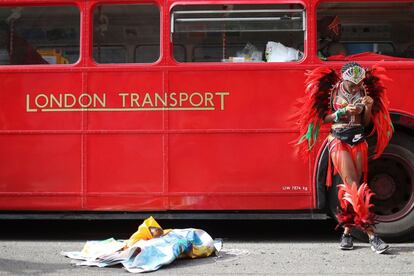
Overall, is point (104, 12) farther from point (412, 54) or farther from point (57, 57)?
point (412, 54)

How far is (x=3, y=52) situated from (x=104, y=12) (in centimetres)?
120

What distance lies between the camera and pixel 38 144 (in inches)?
249

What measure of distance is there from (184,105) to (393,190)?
2.42 m

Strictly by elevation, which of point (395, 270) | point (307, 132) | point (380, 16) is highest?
point (380, 16)

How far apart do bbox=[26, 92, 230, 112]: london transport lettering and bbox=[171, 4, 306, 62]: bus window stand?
1.36ft

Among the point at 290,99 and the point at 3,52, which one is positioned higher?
the point at 3,52

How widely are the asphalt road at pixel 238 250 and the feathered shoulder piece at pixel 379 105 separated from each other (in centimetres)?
118

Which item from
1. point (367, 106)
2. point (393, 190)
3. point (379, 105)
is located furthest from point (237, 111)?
point (393, 190)

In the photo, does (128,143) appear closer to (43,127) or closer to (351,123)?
(43,127)

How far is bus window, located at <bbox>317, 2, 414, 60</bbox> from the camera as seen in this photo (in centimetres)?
626

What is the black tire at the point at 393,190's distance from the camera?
20.0 feet

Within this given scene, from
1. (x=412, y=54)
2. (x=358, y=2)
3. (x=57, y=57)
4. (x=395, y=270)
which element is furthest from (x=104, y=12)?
(x=395, y=270)

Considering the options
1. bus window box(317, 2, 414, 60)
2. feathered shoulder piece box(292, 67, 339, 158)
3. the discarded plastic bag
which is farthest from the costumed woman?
the discarded plastic bag

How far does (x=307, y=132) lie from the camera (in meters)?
6.02
